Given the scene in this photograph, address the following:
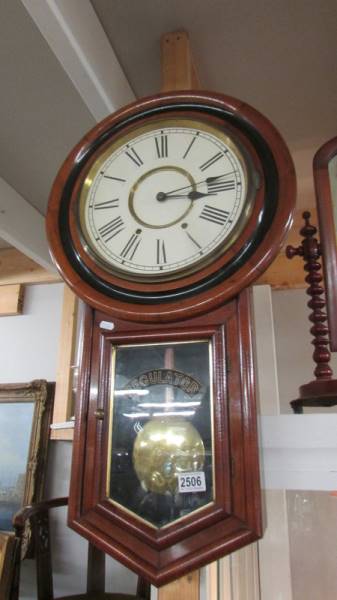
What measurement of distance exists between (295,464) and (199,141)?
1.70 feet

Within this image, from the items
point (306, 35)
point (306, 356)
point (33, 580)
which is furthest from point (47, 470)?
point (306, 35)

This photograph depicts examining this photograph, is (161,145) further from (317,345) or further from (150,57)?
(150,57)

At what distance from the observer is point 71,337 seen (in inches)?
→ 90.8

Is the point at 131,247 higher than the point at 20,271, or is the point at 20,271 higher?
the point at 20,271

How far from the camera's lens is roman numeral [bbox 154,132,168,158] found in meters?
0.70

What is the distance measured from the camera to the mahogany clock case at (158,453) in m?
0.49

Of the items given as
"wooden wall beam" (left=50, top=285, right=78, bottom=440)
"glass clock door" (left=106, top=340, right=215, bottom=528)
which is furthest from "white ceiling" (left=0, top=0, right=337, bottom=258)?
"wooden wall beam" (left=50, top=285, right=78, bottom=440)

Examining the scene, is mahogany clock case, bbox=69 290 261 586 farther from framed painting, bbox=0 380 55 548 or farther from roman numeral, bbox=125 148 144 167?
framed painting, bbox=0 380 55 548

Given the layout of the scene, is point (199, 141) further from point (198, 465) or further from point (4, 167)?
point (4, 167)

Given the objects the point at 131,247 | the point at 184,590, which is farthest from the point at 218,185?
the point at 184,590

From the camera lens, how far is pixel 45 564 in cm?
150

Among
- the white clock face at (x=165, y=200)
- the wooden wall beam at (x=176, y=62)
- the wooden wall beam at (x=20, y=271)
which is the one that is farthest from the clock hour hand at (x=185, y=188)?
the wooden wall beam at (x=20, y=271)

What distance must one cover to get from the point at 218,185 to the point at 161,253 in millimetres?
134

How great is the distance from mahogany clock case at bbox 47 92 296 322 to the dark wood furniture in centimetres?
110
